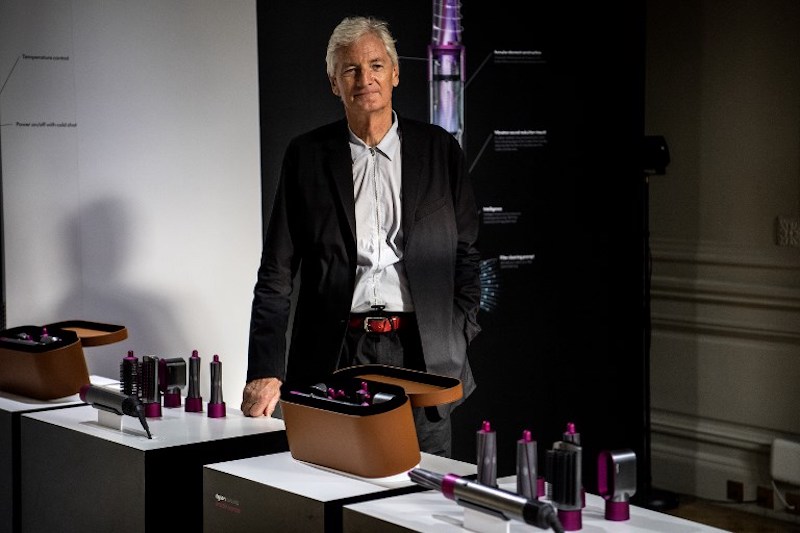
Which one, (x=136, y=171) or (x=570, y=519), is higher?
(x=136, y=171)

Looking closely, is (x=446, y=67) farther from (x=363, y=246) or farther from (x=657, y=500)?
(x=657, y=500)

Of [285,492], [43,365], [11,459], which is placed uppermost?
[43,365]

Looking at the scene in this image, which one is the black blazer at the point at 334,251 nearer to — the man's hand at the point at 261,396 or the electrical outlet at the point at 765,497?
the man's hand at the point at 261,396

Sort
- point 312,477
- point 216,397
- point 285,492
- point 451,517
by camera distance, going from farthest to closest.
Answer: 1. point 216,397
2. point 312,477
3. point 285,492
4. point 451,517

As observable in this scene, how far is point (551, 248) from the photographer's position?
189 inches

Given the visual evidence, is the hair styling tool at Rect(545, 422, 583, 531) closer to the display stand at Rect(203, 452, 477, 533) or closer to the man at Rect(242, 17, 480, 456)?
the display stand at Rect(203, 452, 477, 533)

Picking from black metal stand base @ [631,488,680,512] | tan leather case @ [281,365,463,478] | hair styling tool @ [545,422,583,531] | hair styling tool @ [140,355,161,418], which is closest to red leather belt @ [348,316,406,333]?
hair styling tool @ [140,355,161,418]

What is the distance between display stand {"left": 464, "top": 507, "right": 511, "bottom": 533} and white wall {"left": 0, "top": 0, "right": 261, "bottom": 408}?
2.09 metres

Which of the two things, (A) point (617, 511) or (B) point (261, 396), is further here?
(B) point (261, 396)

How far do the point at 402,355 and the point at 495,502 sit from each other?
49.8 inches

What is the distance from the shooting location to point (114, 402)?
2.96m

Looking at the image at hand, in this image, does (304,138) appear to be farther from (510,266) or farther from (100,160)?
(510,266)

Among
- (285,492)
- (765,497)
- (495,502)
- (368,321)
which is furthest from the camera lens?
(765,497)

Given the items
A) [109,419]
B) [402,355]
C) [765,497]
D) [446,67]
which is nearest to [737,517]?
[765,497]
